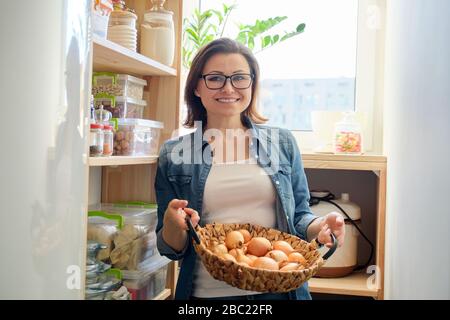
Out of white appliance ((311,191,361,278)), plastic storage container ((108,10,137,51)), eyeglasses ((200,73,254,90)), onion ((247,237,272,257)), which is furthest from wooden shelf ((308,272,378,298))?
plastic storage container ((108,10,137,51))

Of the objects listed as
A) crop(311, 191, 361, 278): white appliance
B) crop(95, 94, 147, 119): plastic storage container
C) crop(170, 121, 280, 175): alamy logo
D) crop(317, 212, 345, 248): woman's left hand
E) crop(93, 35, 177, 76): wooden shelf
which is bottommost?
crop(311, 191, 361, 278): white appliance

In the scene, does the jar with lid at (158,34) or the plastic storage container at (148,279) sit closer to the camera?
the plastic storage container at (148,279)

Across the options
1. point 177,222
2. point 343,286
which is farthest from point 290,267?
point 343,286

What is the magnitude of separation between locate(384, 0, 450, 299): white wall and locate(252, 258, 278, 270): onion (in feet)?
0.68

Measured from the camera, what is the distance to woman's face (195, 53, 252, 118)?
81 cm

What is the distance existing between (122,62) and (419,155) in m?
0.61

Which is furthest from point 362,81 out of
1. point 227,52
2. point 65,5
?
point 65,5

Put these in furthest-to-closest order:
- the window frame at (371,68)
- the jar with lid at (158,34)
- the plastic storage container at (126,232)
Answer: the window frame at (371,68) → the jar with lid at (158,34) → the plastic storage container at (126,232)

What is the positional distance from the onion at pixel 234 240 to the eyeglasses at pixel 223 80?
0.26 meters

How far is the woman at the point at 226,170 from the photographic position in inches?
32.1

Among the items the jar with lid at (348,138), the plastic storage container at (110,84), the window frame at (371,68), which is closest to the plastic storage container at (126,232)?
the plastic storage container at (110,84)

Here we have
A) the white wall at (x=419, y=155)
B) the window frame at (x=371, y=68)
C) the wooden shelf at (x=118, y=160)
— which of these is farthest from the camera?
the window frame at (x=371, y=68)

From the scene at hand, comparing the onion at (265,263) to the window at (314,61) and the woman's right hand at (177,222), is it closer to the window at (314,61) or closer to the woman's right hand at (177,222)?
the woman's right hand at (177,222)

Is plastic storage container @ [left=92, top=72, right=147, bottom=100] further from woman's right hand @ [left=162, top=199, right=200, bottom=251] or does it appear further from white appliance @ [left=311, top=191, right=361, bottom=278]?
white appliance @ [left=311, top=191, right=361, bottom=278]
